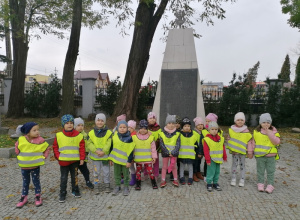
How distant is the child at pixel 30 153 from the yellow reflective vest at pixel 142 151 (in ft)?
4.65

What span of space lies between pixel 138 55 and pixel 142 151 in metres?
7.68

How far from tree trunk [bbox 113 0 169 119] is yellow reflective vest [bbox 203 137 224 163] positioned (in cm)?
733

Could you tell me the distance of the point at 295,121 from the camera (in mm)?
12492

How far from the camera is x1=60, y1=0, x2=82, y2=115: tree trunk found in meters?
12.1

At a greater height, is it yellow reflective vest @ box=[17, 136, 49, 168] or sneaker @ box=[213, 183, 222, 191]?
yellow reflective vest @ box=[17, 136, 49, 168]

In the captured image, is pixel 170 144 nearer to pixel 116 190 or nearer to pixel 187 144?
pixel 187 144

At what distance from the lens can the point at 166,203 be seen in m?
3.79

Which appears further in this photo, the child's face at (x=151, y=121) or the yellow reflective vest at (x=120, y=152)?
the child's face at (x=151, y=121)

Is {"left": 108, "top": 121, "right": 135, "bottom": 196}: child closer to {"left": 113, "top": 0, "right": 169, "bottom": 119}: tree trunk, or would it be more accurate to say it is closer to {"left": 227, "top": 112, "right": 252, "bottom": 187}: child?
{"left": 227, "top": 112, "right": 252, "bottom": 187}: child

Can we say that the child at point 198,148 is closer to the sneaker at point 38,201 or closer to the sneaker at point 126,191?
the sneaker at point 126,191

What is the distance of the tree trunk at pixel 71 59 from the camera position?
39.5ft

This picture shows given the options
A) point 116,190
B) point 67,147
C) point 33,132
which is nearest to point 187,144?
point 116,190

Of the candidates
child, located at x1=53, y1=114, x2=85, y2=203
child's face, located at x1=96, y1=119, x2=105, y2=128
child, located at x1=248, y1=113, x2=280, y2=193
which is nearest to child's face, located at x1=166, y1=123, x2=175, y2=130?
child's face, located at x1=96, y1=119, x2=105, y2=128

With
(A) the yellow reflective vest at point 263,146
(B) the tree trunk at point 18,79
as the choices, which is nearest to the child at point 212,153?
(A) the yellow reflective vest at point 263,146
